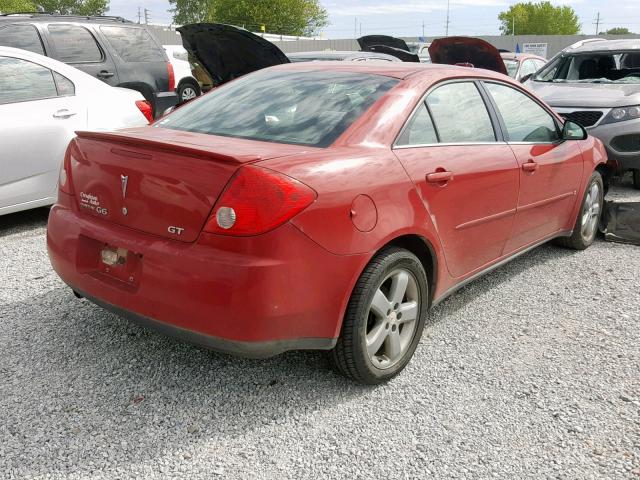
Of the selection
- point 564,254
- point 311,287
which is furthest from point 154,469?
point 564,254

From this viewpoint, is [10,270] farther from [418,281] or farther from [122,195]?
[418,281]

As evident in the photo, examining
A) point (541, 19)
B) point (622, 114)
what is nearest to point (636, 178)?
point (622, 114)

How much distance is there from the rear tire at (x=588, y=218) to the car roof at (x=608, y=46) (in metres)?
3.94

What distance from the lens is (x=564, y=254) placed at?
17.1 feet

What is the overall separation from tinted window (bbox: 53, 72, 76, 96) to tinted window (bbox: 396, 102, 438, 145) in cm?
366

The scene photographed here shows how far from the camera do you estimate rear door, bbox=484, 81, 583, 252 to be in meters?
3.96

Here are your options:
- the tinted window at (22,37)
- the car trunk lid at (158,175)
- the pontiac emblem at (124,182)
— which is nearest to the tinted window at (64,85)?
the tinted window at (22,37)

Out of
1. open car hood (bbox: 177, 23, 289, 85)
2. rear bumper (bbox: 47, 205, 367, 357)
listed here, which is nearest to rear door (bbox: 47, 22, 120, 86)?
open car hood (bbox: 177, 23, 289, 85)

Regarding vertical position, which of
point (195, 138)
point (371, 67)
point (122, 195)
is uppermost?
point (371, 67)

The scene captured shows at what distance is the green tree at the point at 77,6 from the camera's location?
101 m

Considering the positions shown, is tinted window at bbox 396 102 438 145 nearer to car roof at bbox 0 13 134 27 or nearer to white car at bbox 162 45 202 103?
car roof at bbox 0 13 134 27

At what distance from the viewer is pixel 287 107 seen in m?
3.21

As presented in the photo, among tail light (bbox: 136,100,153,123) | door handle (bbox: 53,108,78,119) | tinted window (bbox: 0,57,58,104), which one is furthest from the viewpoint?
tail light (bbox: 136,100,153,123)

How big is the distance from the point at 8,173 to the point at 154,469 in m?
3.55
